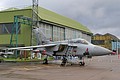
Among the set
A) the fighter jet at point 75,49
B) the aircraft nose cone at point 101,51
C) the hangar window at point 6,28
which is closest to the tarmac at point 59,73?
the aircraft nose cone at point 101,51

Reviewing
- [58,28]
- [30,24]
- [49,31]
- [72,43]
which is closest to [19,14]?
[30,24]

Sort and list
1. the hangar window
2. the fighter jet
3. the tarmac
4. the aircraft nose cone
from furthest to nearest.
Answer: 1. the hangar window
2. the fighter jet
3. the aircraft nose cone
4. the tarmac

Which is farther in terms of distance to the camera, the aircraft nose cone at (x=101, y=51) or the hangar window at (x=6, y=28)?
the hangar window at (x=6, y=28)

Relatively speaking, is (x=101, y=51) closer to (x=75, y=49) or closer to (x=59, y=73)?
(x=75, y=49)

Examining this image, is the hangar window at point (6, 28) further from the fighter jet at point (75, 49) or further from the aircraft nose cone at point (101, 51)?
the aircraft nose cone at point (101, 51)

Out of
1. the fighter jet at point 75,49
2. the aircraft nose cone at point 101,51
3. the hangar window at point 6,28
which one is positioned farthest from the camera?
the hangar window at point 6,28

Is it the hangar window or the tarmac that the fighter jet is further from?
the hangar window

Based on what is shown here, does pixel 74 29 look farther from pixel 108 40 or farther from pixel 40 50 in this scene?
pixel 108 40

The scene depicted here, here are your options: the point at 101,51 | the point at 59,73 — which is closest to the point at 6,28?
the point at 101,51

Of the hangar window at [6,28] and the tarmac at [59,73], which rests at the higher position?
the hangar window at [6,28]

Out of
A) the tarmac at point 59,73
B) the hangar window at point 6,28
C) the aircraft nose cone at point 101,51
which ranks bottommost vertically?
the tarmac at point 59,73

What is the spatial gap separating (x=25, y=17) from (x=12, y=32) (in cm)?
386

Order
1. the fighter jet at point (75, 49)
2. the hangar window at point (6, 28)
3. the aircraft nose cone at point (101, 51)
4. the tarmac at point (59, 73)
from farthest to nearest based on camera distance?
1. the hangar window at point (6, 28)
2. the fighter jet at point (75, 49)
3. the aircraft nose cone at point (101, 51)
4. the tarmac at point (59, 73)

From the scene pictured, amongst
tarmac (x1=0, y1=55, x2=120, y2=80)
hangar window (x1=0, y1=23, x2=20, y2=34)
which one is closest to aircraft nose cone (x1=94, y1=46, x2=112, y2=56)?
tarmac (x1=0, y1=55, x2=120, y2=80)
